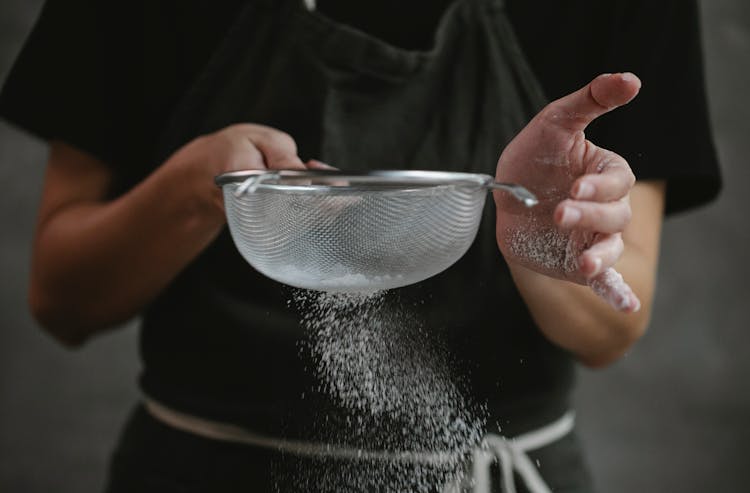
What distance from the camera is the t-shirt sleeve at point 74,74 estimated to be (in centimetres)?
73

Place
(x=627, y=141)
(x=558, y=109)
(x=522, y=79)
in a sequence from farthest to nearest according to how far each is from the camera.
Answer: (x=522, y=79)
(x=627, y=141)
(x=558, y=109)

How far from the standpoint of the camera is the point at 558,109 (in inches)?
16.1

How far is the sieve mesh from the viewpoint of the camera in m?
0.47

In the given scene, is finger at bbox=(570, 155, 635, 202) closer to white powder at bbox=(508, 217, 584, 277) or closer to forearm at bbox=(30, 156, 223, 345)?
white powder at bbox=(508, 217, 584, 277)

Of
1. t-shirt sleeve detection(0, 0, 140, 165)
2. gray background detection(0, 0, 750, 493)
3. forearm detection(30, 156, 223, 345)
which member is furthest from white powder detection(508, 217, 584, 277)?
gray background detection(0, 0, 750, 493)

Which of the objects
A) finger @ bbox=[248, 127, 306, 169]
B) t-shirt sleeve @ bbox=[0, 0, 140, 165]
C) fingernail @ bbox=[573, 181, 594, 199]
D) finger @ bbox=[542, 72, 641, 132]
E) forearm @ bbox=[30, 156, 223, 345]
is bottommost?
forearm @ bbox=[30, 156, 223, 345]

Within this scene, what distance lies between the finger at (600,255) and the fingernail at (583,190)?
0.03 meters

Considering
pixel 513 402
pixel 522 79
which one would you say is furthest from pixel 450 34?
pixel 513 402

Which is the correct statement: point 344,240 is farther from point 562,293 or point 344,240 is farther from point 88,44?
point 88,44

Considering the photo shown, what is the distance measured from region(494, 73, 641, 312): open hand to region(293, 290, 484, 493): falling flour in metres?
0.15

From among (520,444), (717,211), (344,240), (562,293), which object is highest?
(344,240)

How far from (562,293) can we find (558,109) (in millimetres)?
213

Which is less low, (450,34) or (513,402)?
(450,34)

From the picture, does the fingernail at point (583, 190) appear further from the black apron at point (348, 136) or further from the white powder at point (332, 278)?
the black apron at point (348, 136)
